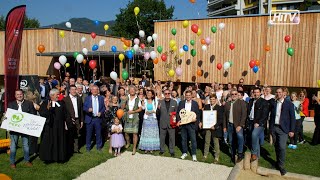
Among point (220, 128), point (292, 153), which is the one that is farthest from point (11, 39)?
point (292, 153)

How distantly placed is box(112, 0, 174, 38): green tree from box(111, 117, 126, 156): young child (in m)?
43.8

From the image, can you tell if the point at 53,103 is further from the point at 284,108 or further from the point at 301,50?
the point at 301,50

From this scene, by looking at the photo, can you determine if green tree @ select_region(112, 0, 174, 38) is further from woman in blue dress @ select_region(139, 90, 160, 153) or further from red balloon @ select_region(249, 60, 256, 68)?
woman in blue dress @ select_region(139, 90, 160, 153)

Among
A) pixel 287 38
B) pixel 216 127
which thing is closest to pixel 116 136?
pixel 216 127

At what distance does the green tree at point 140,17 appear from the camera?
166ft

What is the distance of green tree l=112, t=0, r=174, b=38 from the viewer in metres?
50.7

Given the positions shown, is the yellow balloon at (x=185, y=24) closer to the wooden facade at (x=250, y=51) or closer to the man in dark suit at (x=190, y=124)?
the wooden facade at (x=250, y=51)

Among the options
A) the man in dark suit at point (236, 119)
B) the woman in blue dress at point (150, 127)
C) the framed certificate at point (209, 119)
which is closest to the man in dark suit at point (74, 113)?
the woman in blue dress at point (150, 127)

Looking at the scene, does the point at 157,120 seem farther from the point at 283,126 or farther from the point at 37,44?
the point at 37,44

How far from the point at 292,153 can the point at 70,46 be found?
1739cm

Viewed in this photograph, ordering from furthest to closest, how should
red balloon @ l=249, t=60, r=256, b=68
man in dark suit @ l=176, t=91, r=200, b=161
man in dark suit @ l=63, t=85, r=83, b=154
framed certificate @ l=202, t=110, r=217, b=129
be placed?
red balloon @ l=249, t=60, r=256, b=68 < man in dark suit @ l=63, t=85, r=83, b=154 < man in dark suit @ l=176, t=91, r=200, b=161 < framed certificate @ l=202, t=110, r=217, b=129

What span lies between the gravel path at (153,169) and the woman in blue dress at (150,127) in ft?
1.18

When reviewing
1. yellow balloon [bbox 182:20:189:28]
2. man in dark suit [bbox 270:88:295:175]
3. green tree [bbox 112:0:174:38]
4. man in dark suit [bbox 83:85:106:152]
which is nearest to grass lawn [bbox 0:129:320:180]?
man in dark suit [bbox 270:88:295:175]

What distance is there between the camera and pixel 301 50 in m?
13.6
